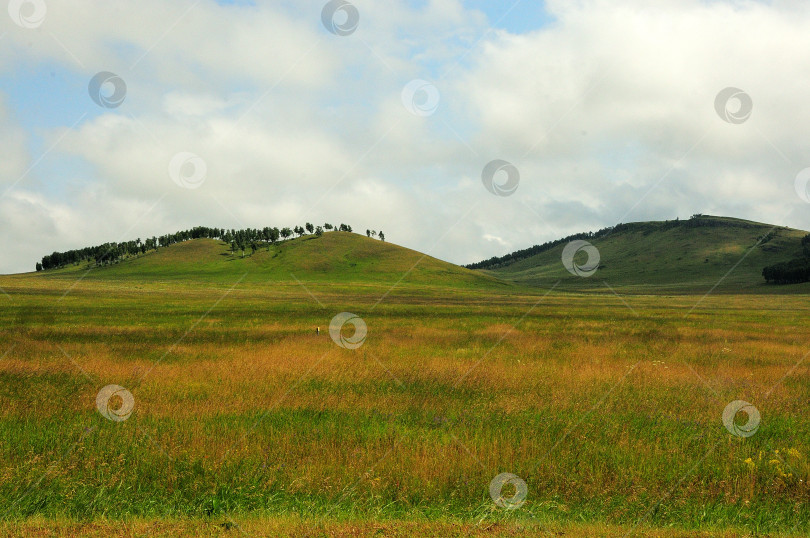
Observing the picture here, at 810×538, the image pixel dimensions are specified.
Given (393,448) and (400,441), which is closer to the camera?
(393,448)

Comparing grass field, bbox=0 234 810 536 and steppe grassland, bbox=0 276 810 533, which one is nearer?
grass field, bbox=0 234 810 536

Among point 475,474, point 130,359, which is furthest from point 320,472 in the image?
point 130,359

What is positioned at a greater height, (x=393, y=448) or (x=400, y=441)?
(x=400, y=441)

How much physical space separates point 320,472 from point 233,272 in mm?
188707

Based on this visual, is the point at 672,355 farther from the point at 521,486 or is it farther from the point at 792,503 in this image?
the point at 521,486

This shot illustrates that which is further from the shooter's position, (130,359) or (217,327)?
(217,327)

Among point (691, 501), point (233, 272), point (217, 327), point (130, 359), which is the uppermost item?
point (233, 272)

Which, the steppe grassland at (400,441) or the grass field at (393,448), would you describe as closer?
the grass field at (393,448)

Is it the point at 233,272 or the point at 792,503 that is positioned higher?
the point at 233,272

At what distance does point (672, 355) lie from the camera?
23.1 m

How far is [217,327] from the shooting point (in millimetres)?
34438

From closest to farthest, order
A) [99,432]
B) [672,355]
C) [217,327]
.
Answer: [99,432]
[672,355]
[217,327]

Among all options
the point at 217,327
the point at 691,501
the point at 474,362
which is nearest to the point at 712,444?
the point at 691,501

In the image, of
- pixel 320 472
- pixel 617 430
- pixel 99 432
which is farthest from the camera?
pixel 617 430
